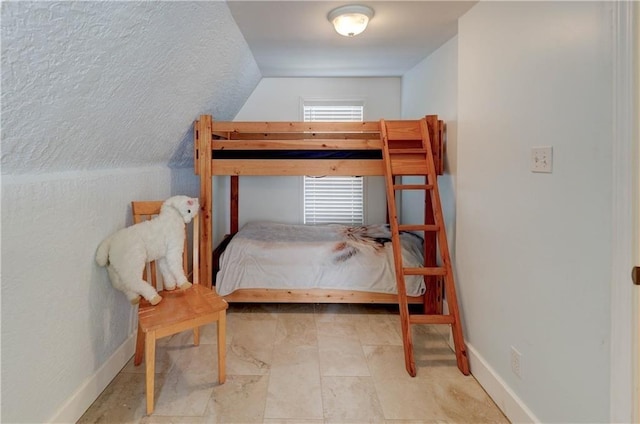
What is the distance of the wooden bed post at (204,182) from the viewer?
273 centimetres

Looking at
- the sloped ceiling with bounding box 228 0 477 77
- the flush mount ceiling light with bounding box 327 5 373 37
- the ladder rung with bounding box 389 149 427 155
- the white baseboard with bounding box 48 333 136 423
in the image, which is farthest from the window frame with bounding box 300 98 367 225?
the white baseboard with bounding box 48 333 136 423

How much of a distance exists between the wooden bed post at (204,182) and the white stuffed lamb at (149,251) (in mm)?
429

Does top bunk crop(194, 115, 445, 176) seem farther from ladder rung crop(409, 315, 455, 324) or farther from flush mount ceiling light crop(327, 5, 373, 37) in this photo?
ladder rung crop(409, 315, 455, 324)

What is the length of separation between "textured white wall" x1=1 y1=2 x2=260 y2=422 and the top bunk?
450 millimetres

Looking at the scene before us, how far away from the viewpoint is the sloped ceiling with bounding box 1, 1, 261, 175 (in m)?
Answer: 1.13

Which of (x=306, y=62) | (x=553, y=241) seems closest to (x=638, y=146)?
(x=553, y=241)

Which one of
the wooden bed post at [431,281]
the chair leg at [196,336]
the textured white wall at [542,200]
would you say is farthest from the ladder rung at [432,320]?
the chair leg at [196,336]

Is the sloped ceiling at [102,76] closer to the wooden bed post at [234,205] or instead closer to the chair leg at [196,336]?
the chair leg at [196,336]

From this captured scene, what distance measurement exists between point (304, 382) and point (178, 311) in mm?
818

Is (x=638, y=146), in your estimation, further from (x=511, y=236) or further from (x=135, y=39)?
(x=135, y=39)

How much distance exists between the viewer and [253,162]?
2.75 metres

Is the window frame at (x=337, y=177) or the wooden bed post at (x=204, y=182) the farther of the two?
the window frame at (x=337, y=177)

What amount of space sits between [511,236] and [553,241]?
29cm

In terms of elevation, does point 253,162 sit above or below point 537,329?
above
